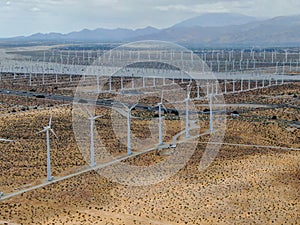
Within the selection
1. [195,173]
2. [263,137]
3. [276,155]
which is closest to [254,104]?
[263,137]

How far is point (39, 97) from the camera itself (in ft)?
350

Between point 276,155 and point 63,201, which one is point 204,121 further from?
point 63,201

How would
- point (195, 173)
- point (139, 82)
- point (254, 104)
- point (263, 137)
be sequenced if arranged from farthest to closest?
point (139, 82)
point (254, 104)
point (263, 137)
point (195, 173)

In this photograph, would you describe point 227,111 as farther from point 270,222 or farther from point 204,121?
point 270,222

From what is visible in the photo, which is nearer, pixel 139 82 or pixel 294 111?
pixel 294 111

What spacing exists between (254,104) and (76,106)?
111 feet

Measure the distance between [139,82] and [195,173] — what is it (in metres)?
91.5

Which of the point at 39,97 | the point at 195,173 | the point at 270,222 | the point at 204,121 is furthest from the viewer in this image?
the point at 39,97

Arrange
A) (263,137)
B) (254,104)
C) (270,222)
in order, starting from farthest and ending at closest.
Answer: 1. (254,104)
2. (263,137)
3. (270,222)

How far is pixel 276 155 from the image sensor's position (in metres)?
55.6

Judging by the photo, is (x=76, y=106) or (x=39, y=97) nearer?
(x=76, y=106)

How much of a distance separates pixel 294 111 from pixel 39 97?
2094 inches

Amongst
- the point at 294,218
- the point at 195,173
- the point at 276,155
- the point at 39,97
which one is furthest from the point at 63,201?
the point at 39,97

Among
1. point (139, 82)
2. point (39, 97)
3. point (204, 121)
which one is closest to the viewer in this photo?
point (204, 121)
